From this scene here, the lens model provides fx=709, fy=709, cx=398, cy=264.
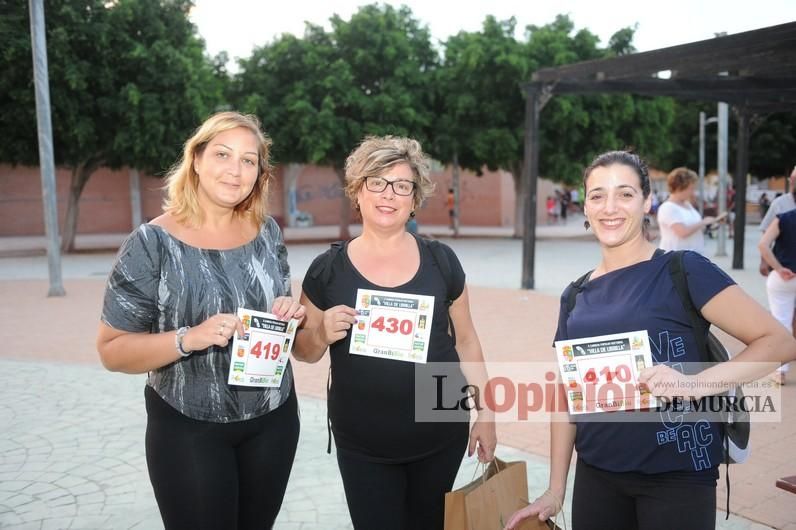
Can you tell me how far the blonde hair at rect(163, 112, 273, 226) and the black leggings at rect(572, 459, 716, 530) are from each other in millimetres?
1612

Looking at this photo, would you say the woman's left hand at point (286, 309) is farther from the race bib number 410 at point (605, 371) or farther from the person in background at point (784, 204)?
the person in background at point (784, 204)

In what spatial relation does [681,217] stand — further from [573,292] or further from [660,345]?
[660,345]

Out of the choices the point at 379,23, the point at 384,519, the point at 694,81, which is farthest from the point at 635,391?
the point at 379,23

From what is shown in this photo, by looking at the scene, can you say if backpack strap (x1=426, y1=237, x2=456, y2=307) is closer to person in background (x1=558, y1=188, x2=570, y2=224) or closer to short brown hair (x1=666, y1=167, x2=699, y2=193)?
short brown hair (x1=666, y1=167, x2=699, y2=193)

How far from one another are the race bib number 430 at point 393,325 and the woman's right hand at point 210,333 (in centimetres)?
51

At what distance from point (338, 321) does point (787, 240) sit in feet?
18.1

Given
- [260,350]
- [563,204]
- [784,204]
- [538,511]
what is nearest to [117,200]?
[563,204]

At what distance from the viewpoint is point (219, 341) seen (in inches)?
94.1

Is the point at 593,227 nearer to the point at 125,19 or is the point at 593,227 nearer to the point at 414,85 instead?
the point at 125,19

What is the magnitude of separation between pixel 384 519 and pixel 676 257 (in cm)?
144

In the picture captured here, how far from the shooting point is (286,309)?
2.58 metres

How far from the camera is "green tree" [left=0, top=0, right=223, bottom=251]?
1862cm

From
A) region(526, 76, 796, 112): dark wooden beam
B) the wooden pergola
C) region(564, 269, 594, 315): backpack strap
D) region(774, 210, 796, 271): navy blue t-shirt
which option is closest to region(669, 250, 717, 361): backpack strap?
region(564, 269, 594, 315): backpack strap

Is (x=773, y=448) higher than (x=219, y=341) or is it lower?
lower
